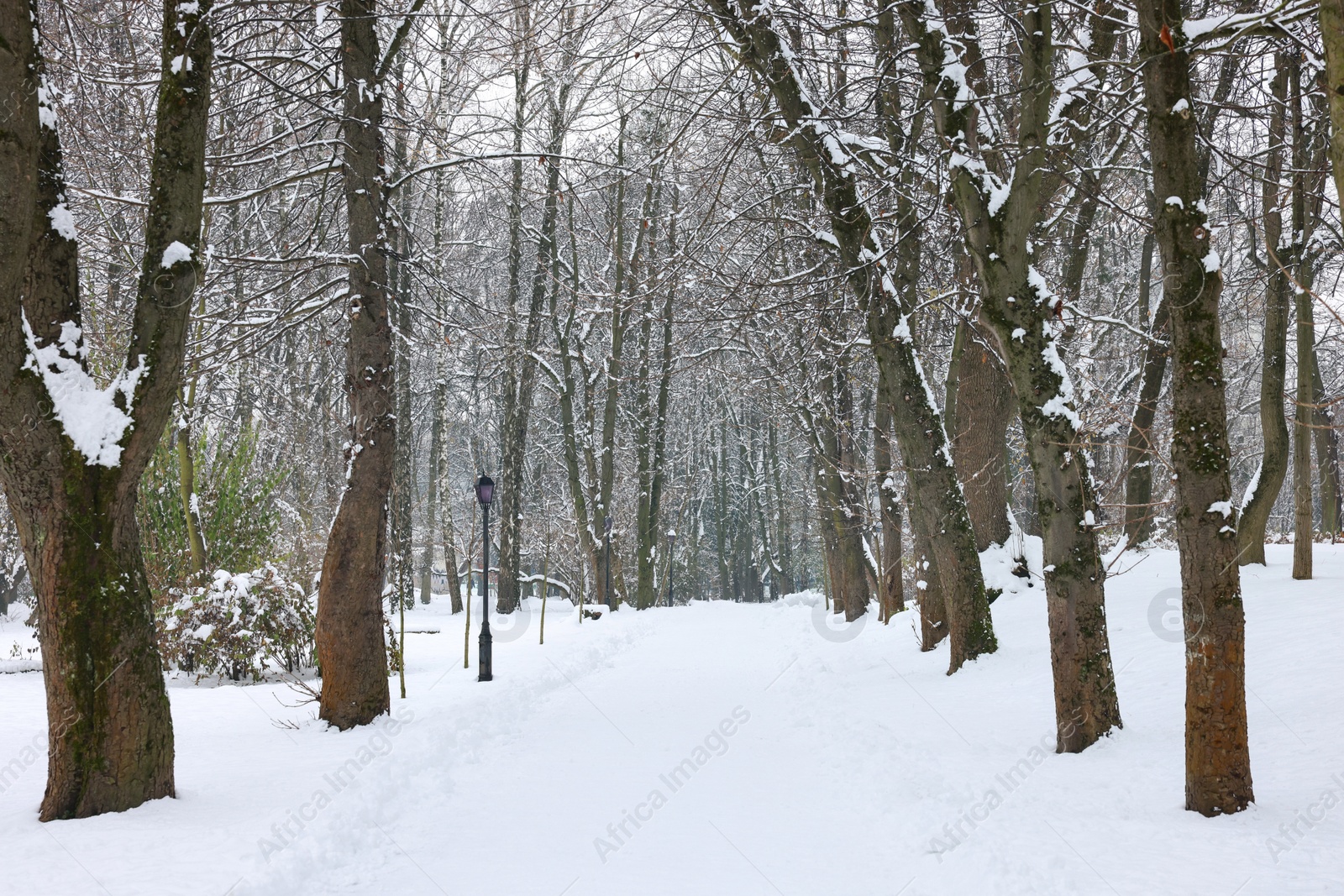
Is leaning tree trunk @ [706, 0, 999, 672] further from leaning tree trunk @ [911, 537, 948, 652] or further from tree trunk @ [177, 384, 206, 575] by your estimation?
tree trunk @ [177, 384, 206, 575]

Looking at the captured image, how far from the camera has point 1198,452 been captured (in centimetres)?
484

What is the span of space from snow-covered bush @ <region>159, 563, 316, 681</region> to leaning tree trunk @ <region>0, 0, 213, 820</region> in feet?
21.8

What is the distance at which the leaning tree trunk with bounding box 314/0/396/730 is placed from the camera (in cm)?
856

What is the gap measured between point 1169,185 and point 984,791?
13.0ft

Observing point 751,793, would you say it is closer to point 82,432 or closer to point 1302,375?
point 82,432

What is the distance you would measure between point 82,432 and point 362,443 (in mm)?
3494

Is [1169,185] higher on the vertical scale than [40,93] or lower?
lower

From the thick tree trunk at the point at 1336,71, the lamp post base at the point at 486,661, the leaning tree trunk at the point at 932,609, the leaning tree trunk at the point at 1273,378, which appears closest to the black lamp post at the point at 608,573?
the lamp post base at the point at 486,661

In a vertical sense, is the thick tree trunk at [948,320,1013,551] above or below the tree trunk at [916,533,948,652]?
above

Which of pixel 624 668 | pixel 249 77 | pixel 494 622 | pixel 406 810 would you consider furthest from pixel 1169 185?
pixel 494 622

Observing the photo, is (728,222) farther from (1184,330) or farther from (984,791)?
(984,791)

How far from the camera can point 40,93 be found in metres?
5.21

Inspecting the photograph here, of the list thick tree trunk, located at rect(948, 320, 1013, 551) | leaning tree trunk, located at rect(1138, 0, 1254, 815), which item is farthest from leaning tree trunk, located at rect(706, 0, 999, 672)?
leaning tree trunk, located at rect(1138, 0, 1254, 815)

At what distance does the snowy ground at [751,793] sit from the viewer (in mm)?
4508
